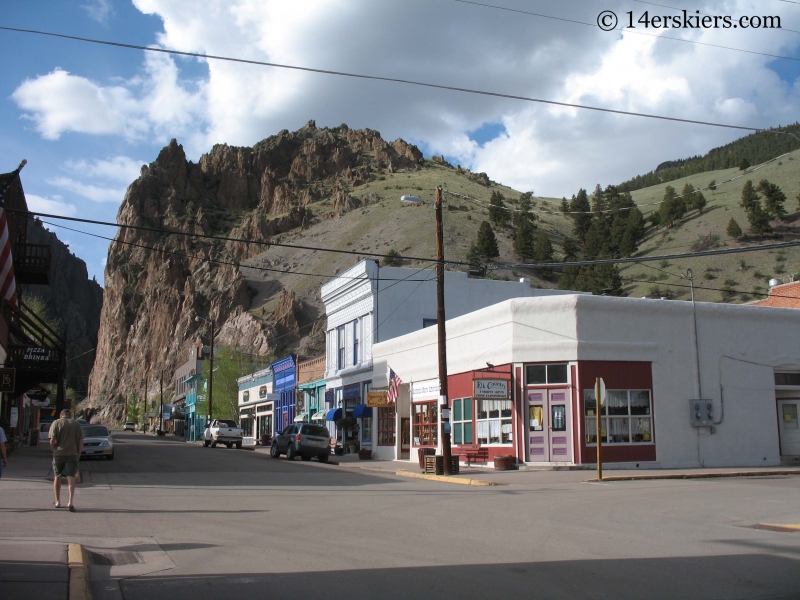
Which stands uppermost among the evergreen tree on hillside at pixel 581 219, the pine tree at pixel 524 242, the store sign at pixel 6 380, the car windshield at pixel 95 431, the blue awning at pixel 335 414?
the evergreen tree on hillside at pixel 581 219

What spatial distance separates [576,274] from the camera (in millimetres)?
90562

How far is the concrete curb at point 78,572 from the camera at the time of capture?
6574 millimetres

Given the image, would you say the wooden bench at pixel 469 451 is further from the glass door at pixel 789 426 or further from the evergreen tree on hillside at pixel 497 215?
the evergreen tree on hillside at pixel 497 215

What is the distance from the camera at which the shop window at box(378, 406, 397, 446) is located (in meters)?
35.8

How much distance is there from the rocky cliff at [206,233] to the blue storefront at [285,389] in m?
44.5

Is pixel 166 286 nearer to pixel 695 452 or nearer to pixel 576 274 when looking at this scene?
pixel 576 274

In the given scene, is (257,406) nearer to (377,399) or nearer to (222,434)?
(222,434)

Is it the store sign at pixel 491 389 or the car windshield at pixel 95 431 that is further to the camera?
the car windshield at pixel 95 431

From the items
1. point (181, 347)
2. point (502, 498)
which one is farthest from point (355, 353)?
Result: point (181, 347)

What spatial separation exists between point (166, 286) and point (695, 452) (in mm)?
127502

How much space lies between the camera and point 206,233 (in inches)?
6102

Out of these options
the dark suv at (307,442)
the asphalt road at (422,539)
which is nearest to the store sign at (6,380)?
the asphalt road at (422,539)

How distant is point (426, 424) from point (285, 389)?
A: 25539 millimetres

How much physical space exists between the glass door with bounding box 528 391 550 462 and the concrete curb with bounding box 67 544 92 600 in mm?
18445
